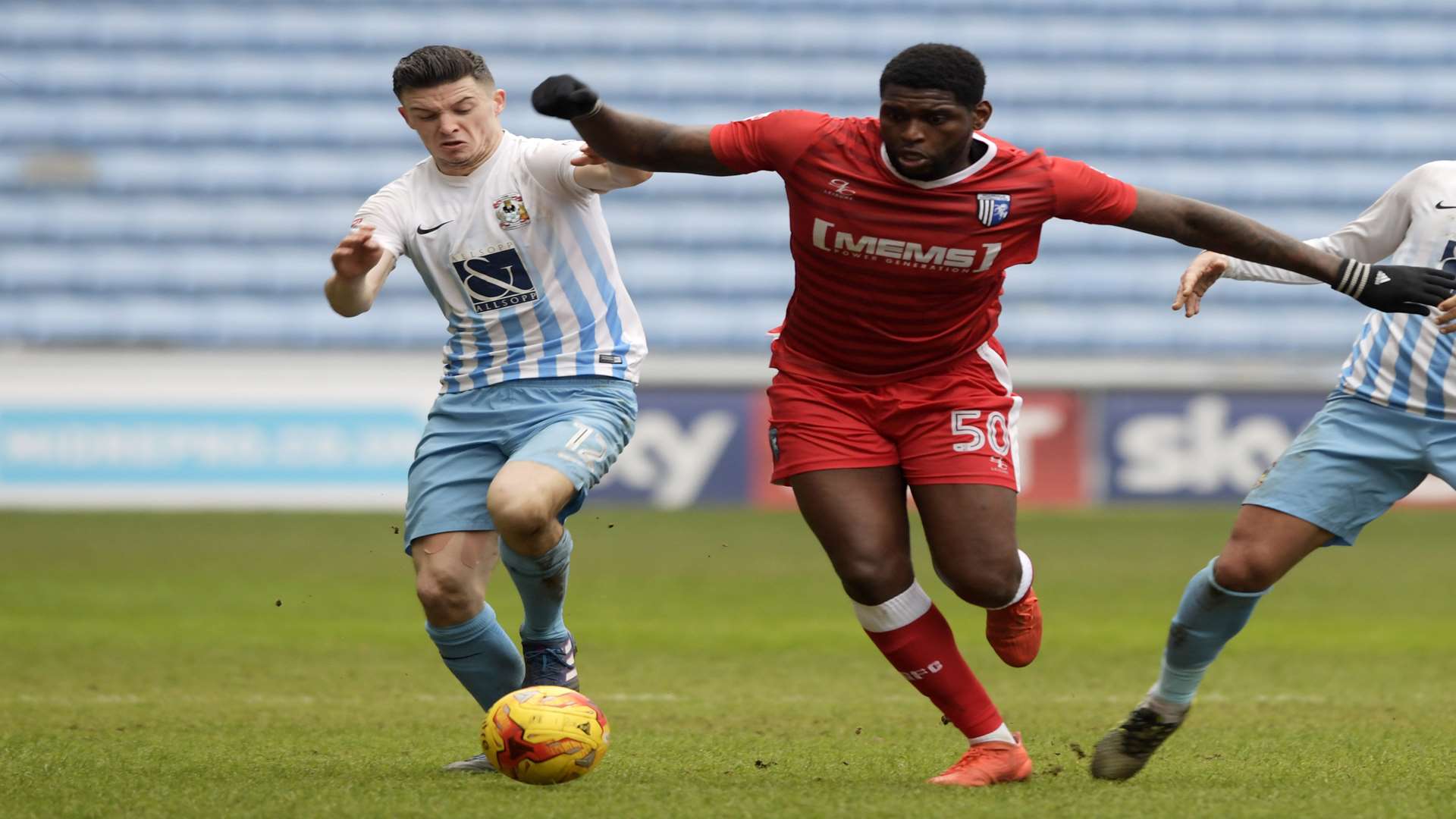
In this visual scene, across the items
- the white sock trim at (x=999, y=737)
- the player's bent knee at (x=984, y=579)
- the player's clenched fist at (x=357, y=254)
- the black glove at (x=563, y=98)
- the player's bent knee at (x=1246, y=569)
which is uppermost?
the black glove at (x=563, y=98)

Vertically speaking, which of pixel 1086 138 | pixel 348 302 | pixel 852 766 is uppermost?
pixel 348 302

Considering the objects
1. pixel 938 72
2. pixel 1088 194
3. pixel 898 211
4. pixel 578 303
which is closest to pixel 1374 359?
pixel 1088 194

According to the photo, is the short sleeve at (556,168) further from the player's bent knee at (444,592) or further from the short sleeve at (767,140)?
the player's bent knee at (444,592)

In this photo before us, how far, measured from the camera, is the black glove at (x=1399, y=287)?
4688 millimetres

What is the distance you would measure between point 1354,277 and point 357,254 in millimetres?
2660

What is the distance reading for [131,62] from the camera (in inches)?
893

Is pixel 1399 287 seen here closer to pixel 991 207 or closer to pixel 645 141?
pixel 991 207

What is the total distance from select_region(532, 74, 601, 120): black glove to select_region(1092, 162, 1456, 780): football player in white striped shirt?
1.71 metres

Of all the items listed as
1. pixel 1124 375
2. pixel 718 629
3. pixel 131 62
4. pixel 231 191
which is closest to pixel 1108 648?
pixel 718 629

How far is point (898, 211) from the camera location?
4730 millimetres

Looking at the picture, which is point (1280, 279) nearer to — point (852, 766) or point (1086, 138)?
point (852, 766)

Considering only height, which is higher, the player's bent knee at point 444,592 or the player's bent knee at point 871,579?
the player's bent knee at point 871,579

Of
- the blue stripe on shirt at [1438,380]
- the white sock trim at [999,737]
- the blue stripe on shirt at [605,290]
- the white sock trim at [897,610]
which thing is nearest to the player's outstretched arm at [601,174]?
the blue stripe on shirt at [605,290]

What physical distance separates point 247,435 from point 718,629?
8106 mm
